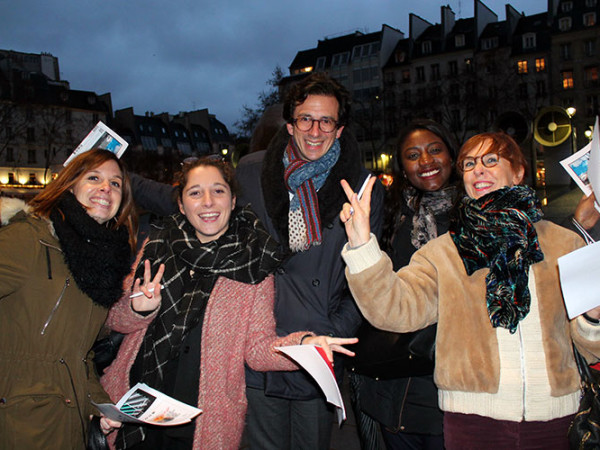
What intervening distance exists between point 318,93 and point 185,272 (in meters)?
1.33

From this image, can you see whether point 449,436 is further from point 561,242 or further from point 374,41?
point 374,41

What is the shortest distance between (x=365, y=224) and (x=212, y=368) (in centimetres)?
116

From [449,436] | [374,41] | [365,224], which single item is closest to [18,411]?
[365,224]

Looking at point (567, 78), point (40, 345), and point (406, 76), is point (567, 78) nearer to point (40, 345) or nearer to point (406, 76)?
point (406, 76)

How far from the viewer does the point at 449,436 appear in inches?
90.0

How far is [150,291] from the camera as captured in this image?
2.57 metres

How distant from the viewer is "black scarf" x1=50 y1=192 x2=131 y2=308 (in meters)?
2.39

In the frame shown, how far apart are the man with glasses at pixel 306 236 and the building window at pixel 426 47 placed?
51483 millimetres

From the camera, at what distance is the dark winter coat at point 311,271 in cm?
274

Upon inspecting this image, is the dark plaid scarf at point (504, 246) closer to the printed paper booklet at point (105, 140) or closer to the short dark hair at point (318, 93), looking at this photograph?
the short dark hair at point (318, 93)

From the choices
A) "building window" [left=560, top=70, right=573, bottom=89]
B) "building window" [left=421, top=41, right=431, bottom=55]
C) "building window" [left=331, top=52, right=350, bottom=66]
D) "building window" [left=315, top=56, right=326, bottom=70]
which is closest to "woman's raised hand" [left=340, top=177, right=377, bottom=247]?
"building window" [left=560, top=70, right=573, bottom=89]

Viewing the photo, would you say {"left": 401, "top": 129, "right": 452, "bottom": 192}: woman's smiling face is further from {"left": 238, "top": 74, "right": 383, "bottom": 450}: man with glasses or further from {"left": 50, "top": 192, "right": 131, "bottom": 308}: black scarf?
{"left": 50, "top": 192, "right": 131, "bottom": 308}: black scarf

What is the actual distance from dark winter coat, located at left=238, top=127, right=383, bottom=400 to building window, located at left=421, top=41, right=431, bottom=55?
51.6 meters

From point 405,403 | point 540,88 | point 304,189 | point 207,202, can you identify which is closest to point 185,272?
point 207,202
